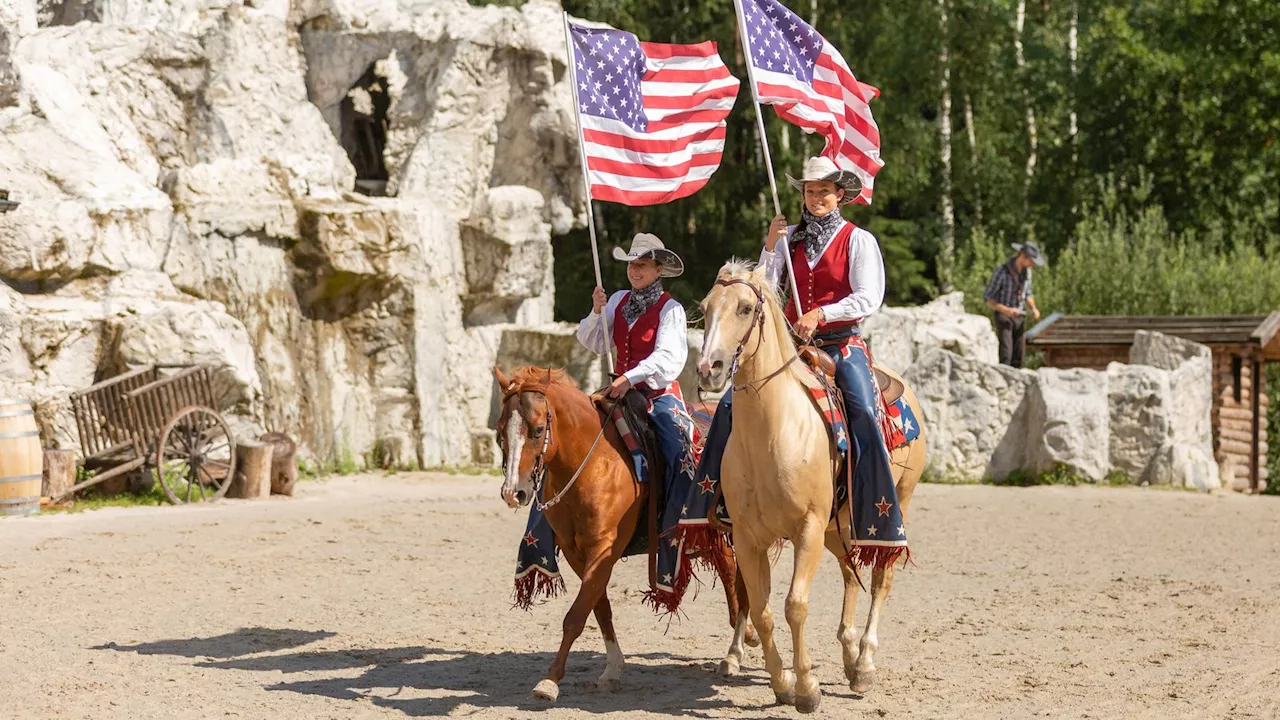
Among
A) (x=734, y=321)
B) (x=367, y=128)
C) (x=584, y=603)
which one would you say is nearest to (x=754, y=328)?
(x=734, y=321)

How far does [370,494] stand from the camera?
17.2 m

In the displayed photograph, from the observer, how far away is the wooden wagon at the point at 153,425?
15031mm

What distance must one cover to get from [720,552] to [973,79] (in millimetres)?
28441

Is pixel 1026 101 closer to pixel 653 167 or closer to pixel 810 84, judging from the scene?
pixel 810 84

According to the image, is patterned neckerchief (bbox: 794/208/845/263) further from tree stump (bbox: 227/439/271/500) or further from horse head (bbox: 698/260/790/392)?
tree stump (bbox: 227/439/271/500)

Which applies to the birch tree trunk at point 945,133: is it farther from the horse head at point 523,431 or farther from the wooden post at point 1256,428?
the horse head at point 523,431

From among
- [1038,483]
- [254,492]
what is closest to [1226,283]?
[1038,483]

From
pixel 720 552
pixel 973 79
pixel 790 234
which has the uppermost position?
pixel 973 79

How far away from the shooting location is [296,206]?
1878 cm

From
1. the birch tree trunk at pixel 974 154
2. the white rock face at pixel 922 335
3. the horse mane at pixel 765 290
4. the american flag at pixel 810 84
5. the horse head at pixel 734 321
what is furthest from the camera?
the birch tree trunk at pixel 974 154

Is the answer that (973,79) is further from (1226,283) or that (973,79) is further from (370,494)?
(370,494)

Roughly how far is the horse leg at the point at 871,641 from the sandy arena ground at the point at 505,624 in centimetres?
9

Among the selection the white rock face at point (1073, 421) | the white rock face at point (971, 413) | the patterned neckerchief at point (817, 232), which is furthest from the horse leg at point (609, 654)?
the white rock face at point (1073, 421)

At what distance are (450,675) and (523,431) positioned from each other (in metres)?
1.73
